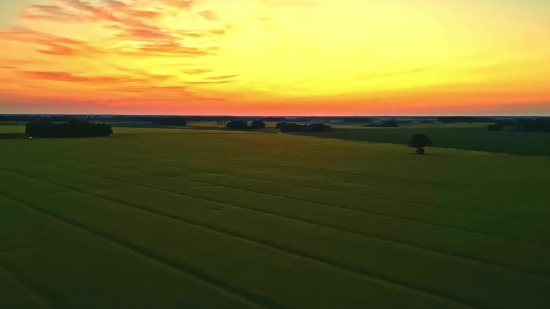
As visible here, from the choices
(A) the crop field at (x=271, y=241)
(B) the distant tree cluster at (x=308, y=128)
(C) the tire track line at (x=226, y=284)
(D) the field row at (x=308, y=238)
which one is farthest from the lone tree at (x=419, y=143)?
(B) the distant tree cluster at (x=308, y=128)

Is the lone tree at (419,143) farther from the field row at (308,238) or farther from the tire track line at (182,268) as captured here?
the tire track line at (182,268)

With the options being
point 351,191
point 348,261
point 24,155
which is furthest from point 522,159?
point 24,155

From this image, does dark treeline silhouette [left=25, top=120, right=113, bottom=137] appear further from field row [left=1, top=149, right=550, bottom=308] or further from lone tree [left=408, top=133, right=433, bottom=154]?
lone tree [left=408, top=133, right=433, bottom=154]

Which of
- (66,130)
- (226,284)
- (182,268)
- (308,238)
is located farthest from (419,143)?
(66,130)

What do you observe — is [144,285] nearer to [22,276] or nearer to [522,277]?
[22,276]

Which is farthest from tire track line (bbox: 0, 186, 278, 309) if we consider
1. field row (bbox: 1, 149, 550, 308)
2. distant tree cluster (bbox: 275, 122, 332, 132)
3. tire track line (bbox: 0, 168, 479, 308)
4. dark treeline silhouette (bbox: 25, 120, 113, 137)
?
distant tree cluster (bbox: 275, 122, 332, 132)

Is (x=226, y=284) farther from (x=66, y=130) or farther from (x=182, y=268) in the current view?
(x=66, y=130)
